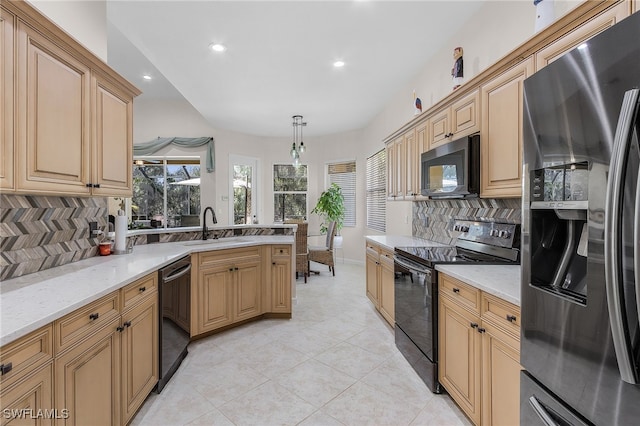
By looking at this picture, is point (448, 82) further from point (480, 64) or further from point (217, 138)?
point (217, 138)

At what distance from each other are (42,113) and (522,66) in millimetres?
2586

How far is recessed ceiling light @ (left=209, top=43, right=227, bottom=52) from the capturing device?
3.14m

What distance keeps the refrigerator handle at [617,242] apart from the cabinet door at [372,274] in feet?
8.60

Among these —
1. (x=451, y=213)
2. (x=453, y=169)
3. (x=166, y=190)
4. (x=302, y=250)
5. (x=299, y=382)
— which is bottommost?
(x=299, y=382)

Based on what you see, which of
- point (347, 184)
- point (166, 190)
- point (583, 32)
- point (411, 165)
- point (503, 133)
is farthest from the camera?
point (347, 184)

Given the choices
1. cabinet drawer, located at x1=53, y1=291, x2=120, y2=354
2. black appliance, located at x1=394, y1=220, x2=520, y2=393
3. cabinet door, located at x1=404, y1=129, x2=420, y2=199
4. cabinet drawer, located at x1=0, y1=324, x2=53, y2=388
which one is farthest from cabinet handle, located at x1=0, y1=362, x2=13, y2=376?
cabinet door, located at x1=404, y1=129, x2=420, y2=199

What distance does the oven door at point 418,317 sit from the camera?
2.07 metres

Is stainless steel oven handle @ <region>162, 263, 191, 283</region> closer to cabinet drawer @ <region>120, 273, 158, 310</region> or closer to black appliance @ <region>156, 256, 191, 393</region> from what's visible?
black appliance @ <region>156, 256, 191, 393</region>

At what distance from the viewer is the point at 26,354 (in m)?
1.02

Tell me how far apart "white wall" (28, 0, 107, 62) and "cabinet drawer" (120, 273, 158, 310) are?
1.54 meters

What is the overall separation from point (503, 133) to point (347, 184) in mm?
5024

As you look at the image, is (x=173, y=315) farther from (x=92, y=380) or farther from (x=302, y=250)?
(x=302, y=250)

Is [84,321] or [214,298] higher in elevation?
Answer: [84,321]

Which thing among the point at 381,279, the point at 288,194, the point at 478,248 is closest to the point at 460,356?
the point at 478,248
